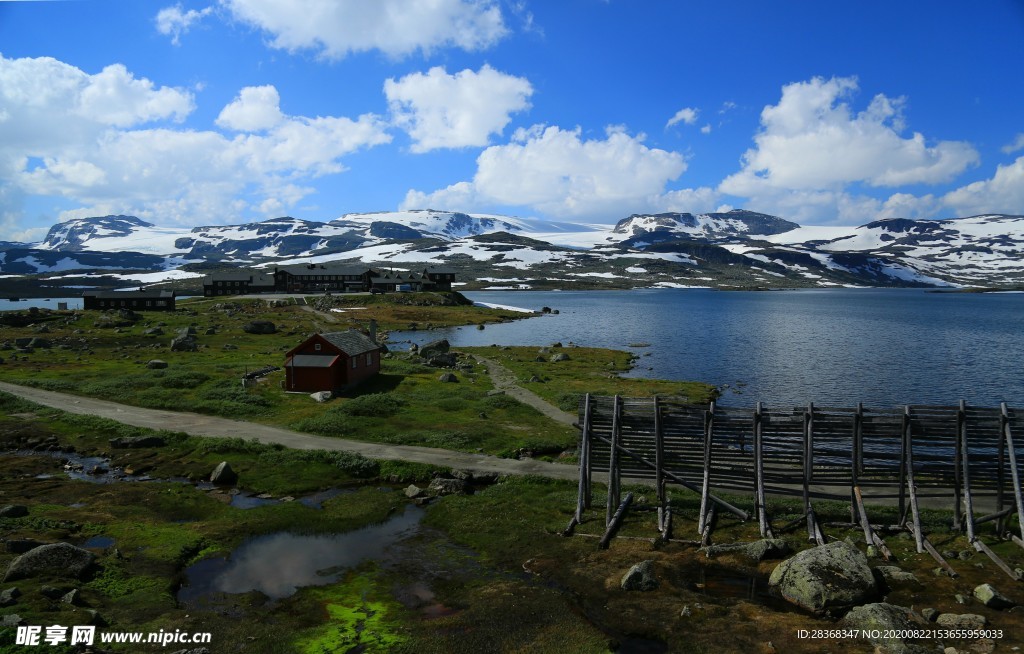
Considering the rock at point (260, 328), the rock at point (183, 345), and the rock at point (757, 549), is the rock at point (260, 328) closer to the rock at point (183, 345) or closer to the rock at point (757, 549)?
the rock at point (183, 345)

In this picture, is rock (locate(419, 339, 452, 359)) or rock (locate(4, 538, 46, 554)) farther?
rock (locate(419, 339, 452, 359))

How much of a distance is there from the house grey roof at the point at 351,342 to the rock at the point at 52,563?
121 ft

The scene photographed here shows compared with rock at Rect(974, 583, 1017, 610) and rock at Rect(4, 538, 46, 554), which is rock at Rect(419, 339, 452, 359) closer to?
rock at Rect(4, 538, 46, 554)

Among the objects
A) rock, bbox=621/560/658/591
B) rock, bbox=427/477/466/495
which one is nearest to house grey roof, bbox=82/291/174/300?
rock, bbox=427/477/466/495

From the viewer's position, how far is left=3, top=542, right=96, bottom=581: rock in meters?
20.4

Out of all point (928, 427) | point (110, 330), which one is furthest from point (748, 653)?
point (110, 330)

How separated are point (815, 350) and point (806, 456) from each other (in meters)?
85.2

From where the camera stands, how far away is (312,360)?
5734cm

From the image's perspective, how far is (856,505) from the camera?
87.3 ft

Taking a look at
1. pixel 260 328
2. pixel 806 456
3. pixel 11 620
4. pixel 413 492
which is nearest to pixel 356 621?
pixel 11 620

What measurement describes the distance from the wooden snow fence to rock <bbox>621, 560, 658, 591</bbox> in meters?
3.42

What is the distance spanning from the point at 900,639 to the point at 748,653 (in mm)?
4436

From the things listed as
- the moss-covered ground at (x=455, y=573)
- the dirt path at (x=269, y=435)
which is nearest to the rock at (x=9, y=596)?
the moss-covered ground at (x=455, y=573)

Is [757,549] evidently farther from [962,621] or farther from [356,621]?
[356,621]
